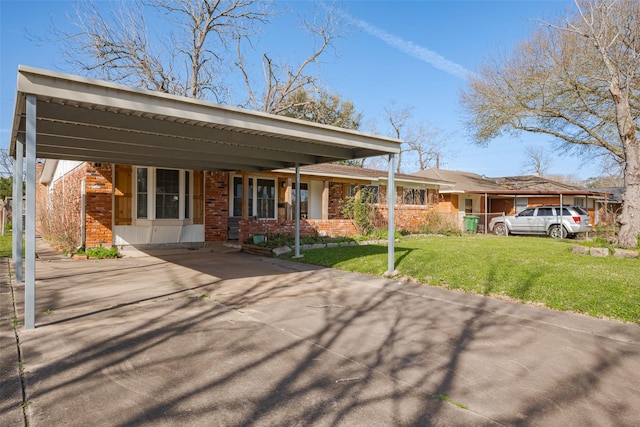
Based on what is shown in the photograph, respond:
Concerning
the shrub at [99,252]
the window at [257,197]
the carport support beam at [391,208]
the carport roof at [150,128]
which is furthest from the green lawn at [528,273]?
the shrub at [99,252]

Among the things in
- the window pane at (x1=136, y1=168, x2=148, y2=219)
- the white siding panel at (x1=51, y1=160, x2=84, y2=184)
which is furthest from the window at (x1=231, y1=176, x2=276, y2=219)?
the white siding panel at (x1=51, y1=160, x2=84, y2=184)

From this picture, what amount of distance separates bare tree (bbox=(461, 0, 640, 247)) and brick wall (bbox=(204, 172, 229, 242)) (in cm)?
1222

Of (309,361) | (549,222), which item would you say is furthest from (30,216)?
(549,222)

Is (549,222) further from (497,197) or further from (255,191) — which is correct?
(255,191)

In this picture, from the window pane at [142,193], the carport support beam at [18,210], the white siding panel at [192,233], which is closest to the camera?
the carport support beam at [18,210]

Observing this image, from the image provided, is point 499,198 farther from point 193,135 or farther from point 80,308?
point 80,308

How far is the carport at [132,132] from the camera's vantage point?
14.5 ft

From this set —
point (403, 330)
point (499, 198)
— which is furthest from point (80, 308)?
point (499, 198)

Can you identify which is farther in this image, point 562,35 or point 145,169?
point 562,35

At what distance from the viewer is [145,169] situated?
40.0ft

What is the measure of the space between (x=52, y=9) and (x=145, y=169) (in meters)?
8.72

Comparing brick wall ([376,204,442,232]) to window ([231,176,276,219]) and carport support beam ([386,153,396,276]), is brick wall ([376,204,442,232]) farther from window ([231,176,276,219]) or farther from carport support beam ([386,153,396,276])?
carport support beam ([386,153,396,276])

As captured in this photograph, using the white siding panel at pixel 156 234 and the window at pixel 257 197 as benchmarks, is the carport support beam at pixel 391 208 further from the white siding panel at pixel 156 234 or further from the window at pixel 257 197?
the window at pixel 257 197

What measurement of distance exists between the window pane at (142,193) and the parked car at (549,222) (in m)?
17.3
